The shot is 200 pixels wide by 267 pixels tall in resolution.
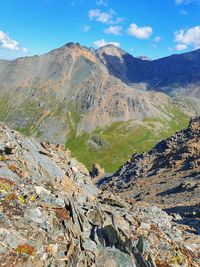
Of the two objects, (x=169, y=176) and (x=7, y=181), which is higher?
(x=169, y=176)

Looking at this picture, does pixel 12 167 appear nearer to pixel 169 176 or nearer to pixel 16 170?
pixel 16 170

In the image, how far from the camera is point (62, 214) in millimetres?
31656

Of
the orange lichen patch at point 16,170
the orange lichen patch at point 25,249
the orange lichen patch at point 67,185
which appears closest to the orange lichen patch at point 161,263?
the orange lichen patch at point 25,249

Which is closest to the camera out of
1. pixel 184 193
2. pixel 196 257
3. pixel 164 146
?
pixel 196 257

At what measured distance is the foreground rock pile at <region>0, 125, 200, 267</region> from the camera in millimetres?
26391

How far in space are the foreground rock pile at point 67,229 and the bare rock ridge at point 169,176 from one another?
77.9 ft

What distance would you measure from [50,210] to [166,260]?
10737mm

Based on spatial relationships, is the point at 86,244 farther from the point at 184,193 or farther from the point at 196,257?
the point at 184,193

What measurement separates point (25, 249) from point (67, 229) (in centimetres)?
494

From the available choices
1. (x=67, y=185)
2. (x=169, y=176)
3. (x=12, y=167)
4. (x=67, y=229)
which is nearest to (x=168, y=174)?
(x=169, y=176)

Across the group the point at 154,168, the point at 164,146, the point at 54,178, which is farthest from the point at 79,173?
the point at 164,146

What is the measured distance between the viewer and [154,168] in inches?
4906

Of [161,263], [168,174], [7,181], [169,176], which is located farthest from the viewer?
[168,174]

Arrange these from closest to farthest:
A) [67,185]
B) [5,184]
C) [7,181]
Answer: [5,184]
[7,181]
[67,185]
